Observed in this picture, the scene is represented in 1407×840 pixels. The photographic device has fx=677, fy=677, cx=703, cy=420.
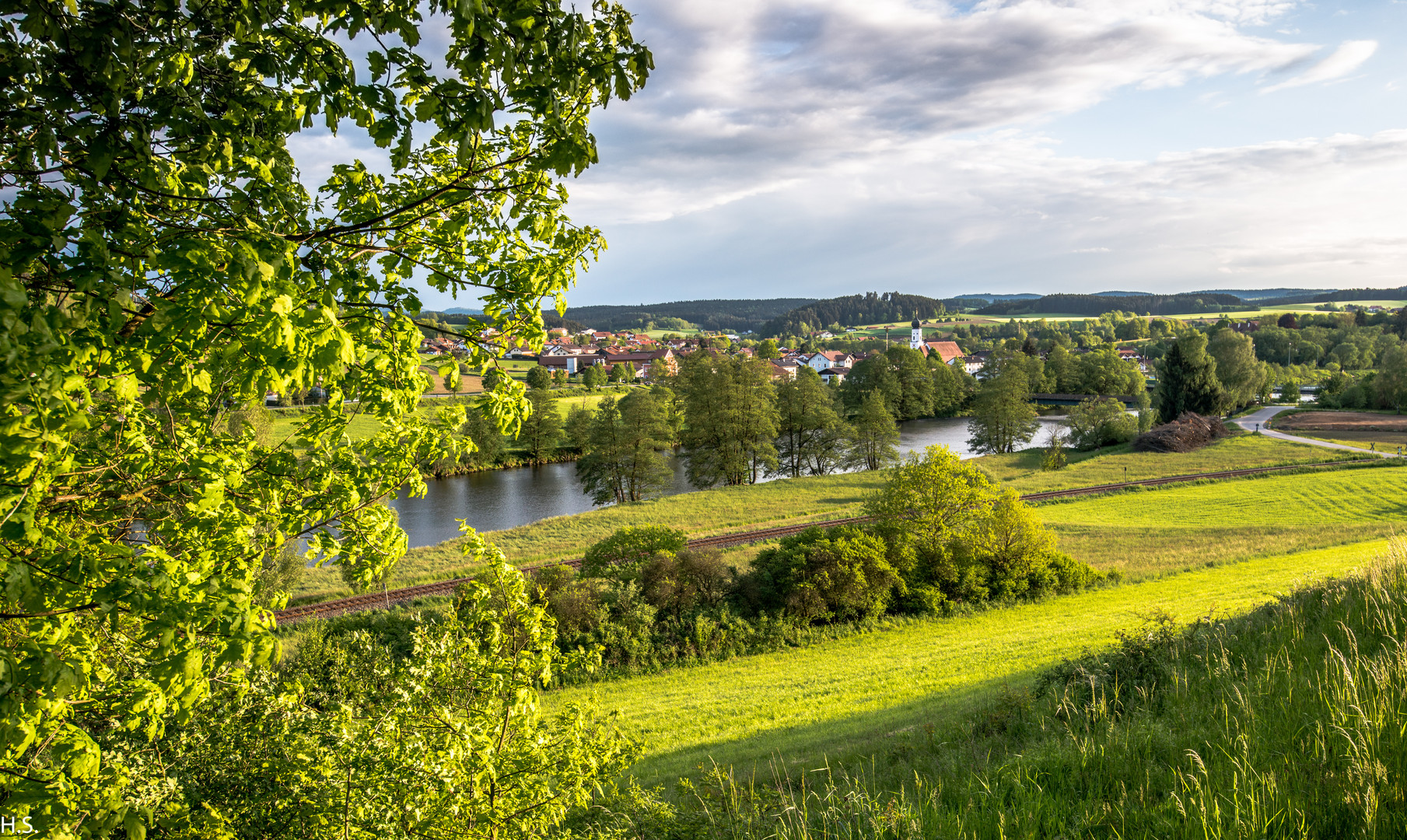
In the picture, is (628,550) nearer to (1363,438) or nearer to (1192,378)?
(1192,378)

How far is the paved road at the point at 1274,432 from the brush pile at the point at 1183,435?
345cm

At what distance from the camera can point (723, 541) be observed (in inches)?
1105

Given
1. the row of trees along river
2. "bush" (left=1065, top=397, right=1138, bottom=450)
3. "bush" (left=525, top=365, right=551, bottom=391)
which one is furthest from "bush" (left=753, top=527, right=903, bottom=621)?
"bush" (left=1065, top=397, right=1138, bottom=450)

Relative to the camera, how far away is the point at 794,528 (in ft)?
96.3

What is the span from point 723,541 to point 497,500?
797 inches

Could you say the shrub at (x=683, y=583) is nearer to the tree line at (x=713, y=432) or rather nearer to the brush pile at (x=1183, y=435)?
the tree line at (x=713, y=432)

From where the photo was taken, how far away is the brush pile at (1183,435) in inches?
1896

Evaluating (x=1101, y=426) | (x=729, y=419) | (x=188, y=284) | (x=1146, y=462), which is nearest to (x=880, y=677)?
(x=188, y=284)

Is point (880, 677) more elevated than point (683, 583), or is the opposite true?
point (683, 583)

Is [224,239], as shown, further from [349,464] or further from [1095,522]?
[1095,522]

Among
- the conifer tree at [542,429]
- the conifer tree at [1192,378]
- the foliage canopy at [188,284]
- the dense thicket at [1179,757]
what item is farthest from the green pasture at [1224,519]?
the conifer tree at [542,429]

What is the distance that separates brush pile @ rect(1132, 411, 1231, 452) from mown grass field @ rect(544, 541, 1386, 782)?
31225 mm

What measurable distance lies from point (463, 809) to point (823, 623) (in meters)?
15.9

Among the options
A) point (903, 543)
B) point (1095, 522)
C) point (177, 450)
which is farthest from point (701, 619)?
point (1095, 522)
